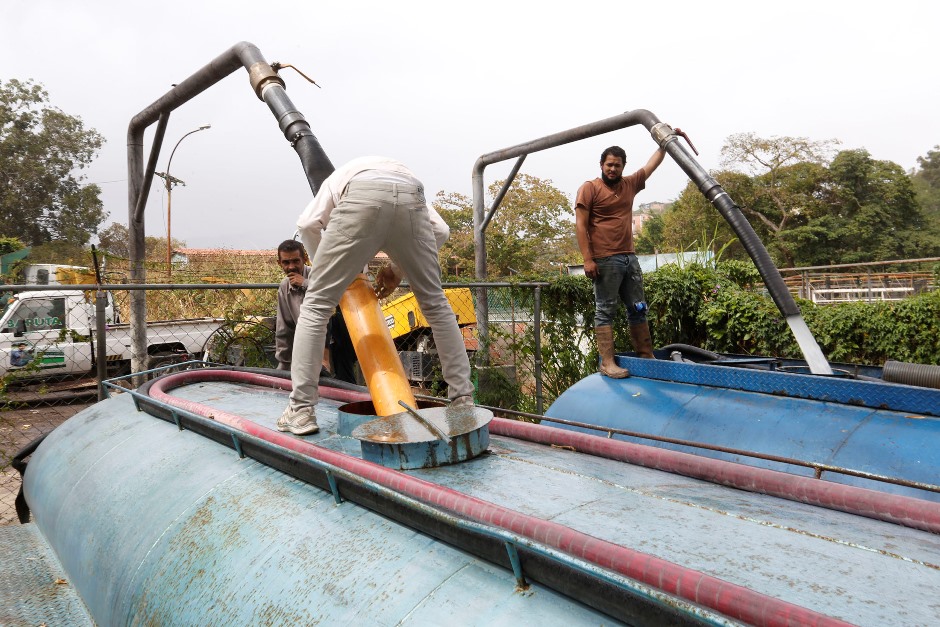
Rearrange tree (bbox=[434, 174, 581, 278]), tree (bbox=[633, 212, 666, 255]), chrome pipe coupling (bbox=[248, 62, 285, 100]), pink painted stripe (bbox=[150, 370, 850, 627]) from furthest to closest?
1. tree (bbox=[633, 212, 666, 255])
2. tree (bbox=[434, 174, 581, 278])
3. chrome pipe coupling (bbox=[248, 62, 285, 100])
4. pink painted stripe (bbox=[150, 370, 850, 627])

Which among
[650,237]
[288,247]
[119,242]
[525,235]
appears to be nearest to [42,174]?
[119,242]

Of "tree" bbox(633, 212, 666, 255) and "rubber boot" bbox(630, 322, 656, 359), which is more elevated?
"tree" bbox(633, 212, 666, 255)

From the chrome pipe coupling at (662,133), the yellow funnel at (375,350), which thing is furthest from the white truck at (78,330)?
the yellow funnel at (375,350)

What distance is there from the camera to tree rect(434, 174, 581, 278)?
3403cm

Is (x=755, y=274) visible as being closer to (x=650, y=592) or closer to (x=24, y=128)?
(x=650, y=592)

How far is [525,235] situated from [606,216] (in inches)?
1208

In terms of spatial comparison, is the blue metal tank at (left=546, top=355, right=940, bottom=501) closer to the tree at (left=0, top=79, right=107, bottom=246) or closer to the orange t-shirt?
the orange t-shirt

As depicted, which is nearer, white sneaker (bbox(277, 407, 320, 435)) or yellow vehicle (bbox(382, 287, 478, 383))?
white sneaker (bbox(277, 407, 320, 435))

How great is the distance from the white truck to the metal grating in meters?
6.67

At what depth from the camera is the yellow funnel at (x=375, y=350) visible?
2.55 metres

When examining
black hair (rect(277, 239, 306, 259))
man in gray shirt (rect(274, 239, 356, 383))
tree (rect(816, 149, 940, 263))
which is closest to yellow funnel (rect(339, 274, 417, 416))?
man in gray shirt (rect(274, 239, 356, 383))

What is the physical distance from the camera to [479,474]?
201cm

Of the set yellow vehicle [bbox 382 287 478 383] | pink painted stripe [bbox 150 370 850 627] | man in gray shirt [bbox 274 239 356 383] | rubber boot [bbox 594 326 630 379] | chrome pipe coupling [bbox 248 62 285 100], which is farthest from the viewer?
yellow vehicle [bbox 382 287 478 383]

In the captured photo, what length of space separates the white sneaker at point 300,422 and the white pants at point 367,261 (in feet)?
0.10
